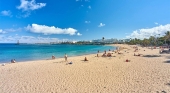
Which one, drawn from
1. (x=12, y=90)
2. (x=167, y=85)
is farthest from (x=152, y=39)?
(x=12, y=90)

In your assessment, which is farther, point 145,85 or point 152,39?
point 152,39

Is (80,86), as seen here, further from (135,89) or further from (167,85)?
(167,85)

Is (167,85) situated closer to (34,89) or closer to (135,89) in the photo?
(135,89)

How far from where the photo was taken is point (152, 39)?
6750cm

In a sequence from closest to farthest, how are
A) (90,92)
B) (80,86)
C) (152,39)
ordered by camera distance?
(90,92)
(80,86)
(152,39)

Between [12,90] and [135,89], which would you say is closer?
[135,89]

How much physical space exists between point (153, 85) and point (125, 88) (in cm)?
159

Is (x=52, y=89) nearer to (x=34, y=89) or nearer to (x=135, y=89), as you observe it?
(x=34, y=89)

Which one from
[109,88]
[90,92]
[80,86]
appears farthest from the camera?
[80,86]

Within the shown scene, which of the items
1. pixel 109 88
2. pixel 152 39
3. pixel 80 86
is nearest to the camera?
pixel 109 88

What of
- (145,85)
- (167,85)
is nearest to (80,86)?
(145,85)

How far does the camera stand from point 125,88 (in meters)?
6.48

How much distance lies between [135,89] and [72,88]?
3.32 metres

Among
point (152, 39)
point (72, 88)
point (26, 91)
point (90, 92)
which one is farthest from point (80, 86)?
point (152, 39)
